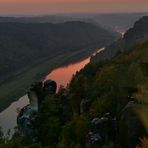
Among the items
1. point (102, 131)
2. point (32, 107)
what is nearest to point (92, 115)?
point (102, 131)

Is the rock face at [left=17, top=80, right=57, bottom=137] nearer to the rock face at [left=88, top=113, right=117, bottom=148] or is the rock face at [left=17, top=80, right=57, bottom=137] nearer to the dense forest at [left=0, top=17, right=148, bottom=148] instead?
the dense forest at [left=0, top=17, right=148, bottom=148]

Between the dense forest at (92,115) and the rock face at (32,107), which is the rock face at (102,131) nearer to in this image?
the dense forest at (92,115)

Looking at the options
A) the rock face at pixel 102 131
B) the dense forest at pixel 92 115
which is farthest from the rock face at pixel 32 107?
the rock face at pixel 102 131

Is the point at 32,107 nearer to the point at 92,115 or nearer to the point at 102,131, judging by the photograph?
the point at 92,115

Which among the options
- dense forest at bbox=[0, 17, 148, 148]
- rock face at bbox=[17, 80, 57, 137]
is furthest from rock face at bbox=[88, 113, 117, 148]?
rock face at bbox=[17, 80, 57, 137]

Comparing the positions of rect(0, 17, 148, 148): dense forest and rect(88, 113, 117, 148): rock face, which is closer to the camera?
rect(0, 17, 148, 148): dense forest

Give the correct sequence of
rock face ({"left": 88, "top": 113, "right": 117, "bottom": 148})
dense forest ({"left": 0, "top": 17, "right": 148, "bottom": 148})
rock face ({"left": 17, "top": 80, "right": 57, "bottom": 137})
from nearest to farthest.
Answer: dense forest ({"left": 0, "top": 17, "right": 148, "bottom": 148}) < rock face ({"left": 88, "top": 113, "right": 117, "bottom": 148}) < rock face ({"left": 17, "top": 80, "right": 57, "bottom": 137})

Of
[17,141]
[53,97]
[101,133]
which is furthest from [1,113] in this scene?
[101,133]

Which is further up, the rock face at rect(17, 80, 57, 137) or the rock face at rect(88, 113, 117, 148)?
the rock face at rect(88, 113, 117, 148)
